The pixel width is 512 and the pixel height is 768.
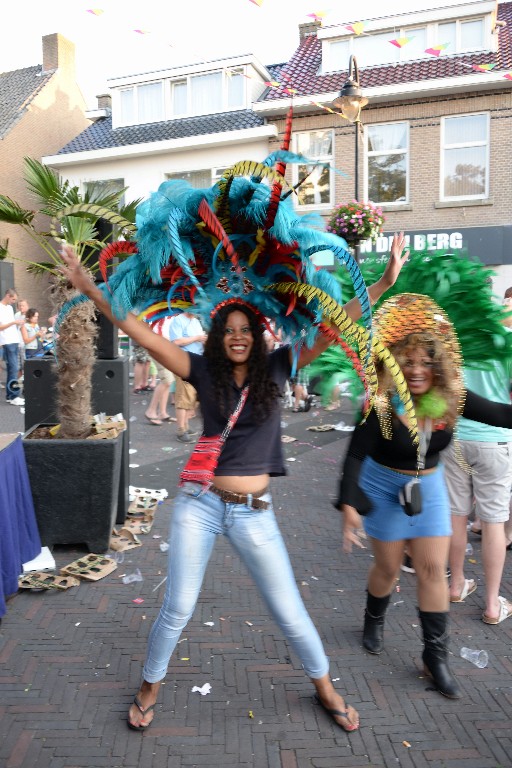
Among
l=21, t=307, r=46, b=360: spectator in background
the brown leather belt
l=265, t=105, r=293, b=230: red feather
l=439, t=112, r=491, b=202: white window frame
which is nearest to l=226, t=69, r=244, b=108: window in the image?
l=439, t=112, r=491, b=202: white window frame

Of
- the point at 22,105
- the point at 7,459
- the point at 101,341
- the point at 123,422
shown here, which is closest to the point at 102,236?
the point at 101,341

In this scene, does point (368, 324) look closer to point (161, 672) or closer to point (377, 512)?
point (377, 512)

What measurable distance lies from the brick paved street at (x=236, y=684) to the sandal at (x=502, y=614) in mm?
44

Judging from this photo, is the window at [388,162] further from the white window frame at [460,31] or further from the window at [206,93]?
the window at [206,93]

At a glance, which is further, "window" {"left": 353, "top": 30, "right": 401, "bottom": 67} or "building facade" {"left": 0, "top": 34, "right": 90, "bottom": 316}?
"building facade" {"left": 0, "top": 34, "right": 90, "bottom": 316}

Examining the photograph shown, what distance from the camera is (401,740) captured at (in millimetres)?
2607

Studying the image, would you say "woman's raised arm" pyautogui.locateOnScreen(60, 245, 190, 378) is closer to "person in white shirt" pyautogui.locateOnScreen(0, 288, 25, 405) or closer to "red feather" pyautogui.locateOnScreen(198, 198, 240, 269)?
"red feather" pyautogui.locateOnScreen(198, 198, 240, 269)

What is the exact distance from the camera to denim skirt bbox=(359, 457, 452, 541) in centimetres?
283

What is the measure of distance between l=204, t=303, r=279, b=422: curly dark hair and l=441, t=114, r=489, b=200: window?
15.5 meters

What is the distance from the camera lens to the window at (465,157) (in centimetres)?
1605

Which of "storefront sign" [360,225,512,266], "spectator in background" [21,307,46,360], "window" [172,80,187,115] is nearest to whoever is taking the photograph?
"spectator in background" [21,307,46,360]

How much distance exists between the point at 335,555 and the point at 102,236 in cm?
330

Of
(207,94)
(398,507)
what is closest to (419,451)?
(398,507)

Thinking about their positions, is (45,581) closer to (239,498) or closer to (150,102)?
(239,498)
